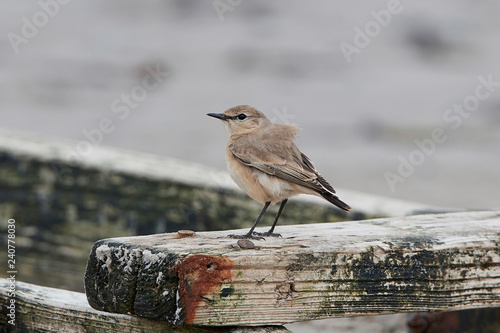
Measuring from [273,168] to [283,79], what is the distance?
29.4 ft

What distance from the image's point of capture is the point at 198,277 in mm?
2639

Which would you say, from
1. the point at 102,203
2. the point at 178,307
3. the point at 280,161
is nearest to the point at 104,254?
the point at 178,307

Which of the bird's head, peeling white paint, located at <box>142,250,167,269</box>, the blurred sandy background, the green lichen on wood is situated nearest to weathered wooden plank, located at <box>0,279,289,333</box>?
peeling white paint, located at <box>142,250,167,269</box>

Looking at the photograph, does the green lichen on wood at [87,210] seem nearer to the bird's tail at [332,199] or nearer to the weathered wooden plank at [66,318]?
the bird's tail at [332,199]

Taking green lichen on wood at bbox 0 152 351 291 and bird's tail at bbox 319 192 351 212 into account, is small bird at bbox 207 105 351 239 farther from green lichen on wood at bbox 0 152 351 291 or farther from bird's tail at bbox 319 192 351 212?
green lichen on wood at bbox 0 152 351 291

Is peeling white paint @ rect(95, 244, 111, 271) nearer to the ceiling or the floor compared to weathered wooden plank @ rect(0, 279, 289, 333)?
nearer to the ceiling

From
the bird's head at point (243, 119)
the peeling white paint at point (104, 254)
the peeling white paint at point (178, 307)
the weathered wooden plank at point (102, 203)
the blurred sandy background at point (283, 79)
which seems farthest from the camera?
the blurred sandy background at point (283, 79)

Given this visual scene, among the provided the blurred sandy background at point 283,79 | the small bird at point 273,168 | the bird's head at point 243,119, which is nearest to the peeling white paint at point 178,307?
the small bird at point 273,168

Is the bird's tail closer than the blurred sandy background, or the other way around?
the bird's tail

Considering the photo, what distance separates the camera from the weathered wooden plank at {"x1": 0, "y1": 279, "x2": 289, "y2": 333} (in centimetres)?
278

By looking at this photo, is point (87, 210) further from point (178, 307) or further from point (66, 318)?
point (178, 307)

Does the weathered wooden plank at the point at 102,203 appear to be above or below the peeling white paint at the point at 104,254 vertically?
above

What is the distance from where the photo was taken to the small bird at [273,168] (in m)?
4.15

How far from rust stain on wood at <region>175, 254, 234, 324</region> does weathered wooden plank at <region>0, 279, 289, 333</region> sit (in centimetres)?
18
